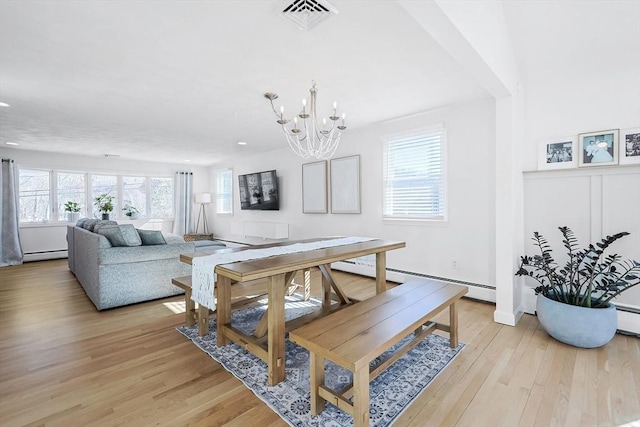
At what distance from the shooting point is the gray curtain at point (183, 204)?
7.78 m

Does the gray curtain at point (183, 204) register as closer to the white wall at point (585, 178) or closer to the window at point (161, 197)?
the window at point (161, 197)

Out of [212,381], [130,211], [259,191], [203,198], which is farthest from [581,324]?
[130,211]

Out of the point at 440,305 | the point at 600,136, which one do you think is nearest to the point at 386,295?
the point at 440,305

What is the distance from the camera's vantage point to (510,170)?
2689 millimetres

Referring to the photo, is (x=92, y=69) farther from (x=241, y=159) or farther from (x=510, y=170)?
(x=241, y=159)

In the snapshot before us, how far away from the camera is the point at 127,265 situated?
3314 mm

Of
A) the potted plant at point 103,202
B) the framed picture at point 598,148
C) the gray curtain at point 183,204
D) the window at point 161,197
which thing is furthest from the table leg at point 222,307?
the window at point 161,197

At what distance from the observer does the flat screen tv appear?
5.91 meters

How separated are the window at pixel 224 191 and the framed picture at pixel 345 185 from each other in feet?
11.7

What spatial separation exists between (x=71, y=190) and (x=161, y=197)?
179 centimetres

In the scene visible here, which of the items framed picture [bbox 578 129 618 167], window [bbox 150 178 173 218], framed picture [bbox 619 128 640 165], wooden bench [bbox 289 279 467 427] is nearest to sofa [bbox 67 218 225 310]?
wooden bench [bbox 289 279 467 427]

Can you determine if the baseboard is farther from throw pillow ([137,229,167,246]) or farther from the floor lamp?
throw pillow ([137,229,167,246])

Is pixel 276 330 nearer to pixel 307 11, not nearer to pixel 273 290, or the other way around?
pixel 273 290

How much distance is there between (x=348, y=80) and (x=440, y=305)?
2084 mm
